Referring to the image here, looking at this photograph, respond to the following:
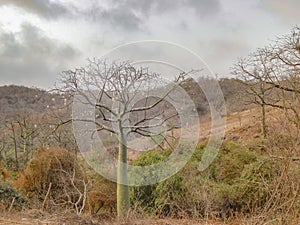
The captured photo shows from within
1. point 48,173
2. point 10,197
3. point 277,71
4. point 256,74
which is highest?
point 256,74

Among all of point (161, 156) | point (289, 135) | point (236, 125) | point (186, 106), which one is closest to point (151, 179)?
point (161, 156)

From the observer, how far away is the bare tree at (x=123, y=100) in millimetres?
12734

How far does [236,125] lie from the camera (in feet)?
100

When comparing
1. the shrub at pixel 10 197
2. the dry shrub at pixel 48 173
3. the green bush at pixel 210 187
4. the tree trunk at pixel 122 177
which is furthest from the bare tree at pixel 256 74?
the shrub at pixel 10 197

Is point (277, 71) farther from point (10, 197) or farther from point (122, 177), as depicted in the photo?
point (10, 197)

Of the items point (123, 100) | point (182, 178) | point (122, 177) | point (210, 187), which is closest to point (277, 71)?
point (210, 187)

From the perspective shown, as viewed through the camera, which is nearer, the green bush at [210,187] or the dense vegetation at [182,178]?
the dense vegetation at [182,178]

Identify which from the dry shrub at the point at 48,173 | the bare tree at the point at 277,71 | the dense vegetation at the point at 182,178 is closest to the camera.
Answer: the bare tree at the point at 277,71

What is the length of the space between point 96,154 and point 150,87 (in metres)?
3.25

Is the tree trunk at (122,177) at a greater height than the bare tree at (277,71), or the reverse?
the bare tree at (277,71)

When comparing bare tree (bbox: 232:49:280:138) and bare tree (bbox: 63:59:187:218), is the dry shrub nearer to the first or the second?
bare tree (bbox: 63:59:187:218)

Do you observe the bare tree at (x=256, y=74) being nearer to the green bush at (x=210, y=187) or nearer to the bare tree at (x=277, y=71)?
the bare tree at (x=277, y=71)

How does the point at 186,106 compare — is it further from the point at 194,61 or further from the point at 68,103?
the point at 68,103

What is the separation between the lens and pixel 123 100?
1307 cm
